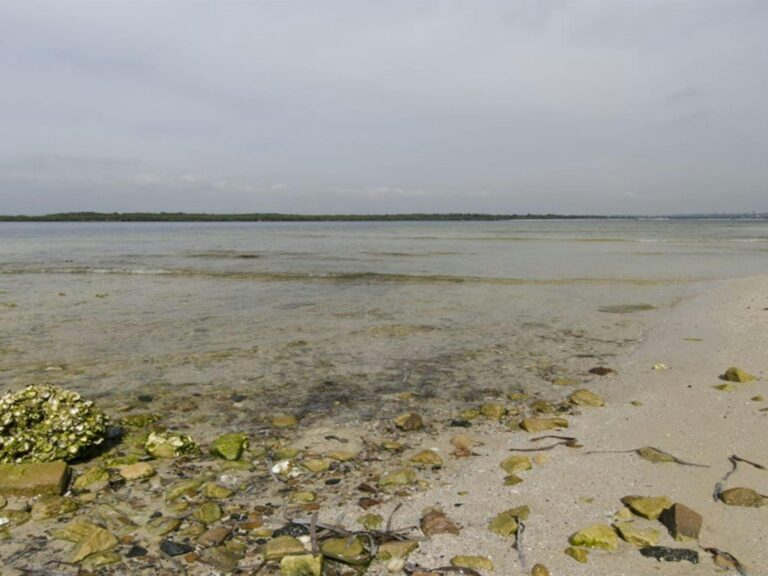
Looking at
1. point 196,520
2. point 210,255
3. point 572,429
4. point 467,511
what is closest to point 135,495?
point 196,520

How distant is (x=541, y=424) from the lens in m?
6.15

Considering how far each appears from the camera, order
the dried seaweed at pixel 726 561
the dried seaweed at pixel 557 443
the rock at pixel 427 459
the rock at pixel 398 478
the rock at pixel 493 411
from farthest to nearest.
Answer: the rock at pixel 493 411, the dried seaweed at pixel 557 443, the rock at pixel 427 459, the rock at pixel 398 478, the dried seaweed at pixel 726 561

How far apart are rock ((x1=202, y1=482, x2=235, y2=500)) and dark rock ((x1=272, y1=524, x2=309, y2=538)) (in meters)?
0.76

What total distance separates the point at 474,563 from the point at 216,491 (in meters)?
2.28

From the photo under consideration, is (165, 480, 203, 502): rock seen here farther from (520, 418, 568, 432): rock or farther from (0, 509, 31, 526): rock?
(520, 418, 568, 432): rock

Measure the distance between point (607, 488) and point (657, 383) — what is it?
3628 mm

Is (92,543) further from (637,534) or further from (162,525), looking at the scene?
(637,534)

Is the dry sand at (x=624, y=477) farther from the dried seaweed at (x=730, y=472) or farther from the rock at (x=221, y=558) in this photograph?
the rock at (x=221, y=558)

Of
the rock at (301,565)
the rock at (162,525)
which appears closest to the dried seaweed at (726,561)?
the rock at (301,565)

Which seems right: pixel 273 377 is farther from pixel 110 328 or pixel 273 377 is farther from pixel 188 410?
pixel 110 328

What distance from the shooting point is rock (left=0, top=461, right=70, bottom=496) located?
4578mm

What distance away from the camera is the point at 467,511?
4324 millimetres

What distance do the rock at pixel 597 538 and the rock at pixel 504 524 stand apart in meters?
0.39

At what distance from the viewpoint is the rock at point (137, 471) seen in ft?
16.5
